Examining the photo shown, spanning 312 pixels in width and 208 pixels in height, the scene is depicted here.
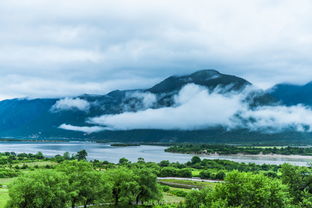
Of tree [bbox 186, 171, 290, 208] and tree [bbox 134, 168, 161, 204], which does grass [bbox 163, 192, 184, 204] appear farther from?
tree [bbox 186, 171, 290, 208]

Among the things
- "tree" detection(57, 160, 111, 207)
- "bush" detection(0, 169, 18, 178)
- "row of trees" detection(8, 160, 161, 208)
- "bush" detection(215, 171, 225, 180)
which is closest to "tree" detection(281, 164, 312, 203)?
"row of trees" detection(8, 160, 161, 208)

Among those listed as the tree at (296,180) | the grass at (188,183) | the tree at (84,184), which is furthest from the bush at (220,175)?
the tree at (84,184)

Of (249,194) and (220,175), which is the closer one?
(249,194)

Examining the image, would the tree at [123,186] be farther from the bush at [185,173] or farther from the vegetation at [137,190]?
the bush at [185,173]

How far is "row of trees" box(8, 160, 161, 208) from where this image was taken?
179 ft

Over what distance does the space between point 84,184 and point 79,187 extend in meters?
2.09

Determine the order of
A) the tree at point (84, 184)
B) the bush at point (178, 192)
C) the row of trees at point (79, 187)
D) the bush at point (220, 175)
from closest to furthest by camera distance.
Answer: the row of trees at point (79, 187)
the tree at point (84, 184)
the bush at point (178, 192)
the bush at point (220, 175)

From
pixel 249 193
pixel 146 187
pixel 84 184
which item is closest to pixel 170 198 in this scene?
pixel 146 187

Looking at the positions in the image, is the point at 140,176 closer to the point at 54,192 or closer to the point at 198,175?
the point at 54,192

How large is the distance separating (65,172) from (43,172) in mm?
9727

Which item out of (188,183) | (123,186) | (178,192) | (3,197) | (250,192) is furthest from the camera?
(188,183)

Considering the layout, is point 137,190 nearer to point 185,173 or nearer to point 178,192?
point 178,192

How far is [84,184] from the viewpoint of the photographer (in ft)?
219

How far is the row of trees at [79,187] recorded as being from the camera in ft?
179
